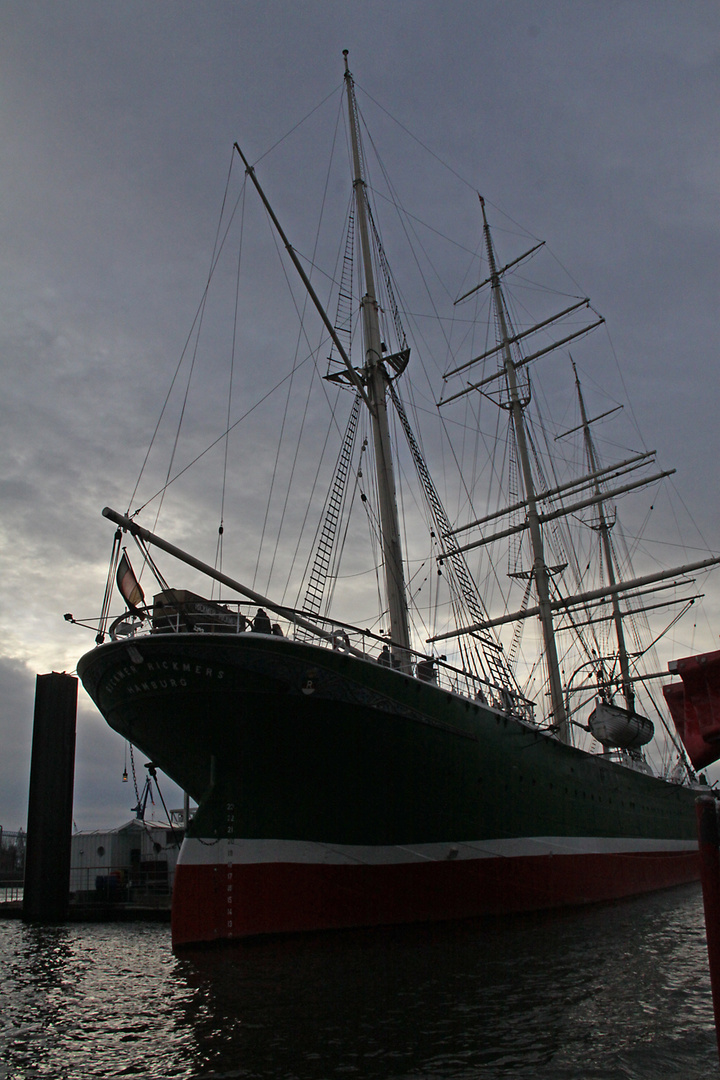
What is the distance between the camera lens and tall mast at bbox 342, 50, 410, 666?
20547mm

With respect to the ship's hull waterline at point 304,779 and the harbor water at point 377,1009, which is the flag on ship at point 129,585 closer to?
the ship's hull waterline at point 304,779

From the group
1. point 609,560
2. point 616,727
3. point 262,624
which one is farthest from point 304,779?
point 609,560

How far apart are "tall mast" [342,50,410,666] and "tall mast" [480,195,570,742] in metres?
10.2

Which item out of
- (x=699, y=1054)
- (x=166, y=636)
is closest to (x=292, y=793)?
(x=166, y=636)

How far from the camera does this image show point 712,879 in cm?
513

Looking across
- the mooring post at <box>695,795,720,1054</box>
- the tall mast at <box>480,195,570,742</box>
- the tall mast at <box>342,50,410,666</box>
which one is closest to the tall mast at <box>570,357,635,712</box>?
the tall mast at <box>480,195,570,742</box>

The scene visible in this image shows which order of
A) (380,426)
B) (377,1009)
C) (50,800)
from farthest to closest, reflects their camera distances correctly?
(50,800)
(380,426)
(377,1009)

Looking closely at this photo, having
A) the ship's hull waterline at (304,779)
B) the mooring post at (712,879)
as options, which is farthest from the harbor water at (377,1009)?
the mooring post at (712,879)

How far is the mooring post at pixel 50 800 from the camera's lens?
23562mm

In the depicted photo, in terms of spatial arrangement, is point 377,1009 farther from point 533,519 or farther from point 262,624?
point 533,519

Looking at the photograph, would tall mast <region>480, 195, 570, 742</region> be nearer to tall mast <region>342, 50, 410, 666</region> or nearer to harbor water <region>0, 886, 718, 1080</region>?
tall mast <region>342, 50, 410, 666</region>

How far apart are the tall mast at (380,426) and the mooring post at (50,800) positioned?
12.5m

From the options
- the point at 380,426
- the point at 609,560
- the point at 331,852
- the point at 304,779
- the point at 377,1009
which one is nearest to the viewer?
the point at 377,1009

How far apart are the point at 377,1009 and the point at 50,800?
18.2 meters
